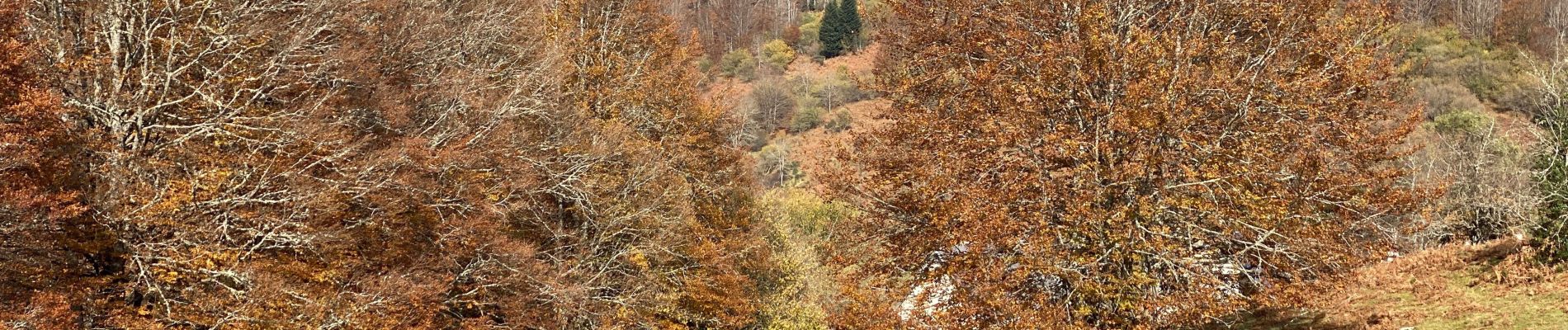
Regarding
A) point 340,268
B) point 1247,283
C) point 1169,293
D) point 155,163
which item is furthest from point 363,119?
point 1247,283

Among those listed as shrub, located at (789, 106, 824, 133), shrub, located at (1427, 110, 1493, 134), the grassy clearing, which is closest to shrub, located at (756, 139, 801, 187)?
shrub, located at (789, 106, 824, 133)

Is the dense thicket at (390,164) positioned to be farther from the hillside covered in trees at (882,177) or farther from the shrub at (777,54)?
the shrub at (777,54)

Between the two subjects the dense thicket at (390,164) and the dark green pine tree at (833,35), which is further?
the dark green pine tree at (833,35)

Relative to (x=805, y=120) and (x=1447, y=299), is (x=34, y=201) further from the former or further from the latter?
(x=805, y=120)

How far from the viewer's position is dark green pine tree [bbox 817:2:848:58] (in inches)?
4503

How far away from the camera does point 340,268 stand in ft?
57.4

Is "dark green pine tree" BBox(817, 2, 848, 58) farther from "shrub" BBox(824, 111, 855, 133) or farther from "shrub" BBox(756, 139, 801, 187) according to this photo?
"shrub" BBox(756, 139, 801, 187)

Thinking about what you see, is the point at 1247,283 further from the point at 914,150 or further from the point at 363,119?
the point at 363,119

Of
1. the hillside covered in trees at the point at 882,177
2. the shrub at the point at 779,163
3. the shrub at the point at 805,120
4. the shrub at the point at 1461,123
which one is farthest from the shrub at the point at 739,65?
the hillside covered in trees at the point at 882,177

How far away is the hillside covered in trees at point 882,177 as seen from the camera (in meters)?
13.3

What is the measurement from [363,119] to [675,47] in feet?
37.6

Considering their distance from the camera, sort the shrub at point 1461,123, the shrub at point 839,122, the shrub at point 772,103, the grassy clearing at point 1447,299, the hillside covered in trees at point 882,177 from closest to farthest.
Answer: the hillside covered in trees at point 882,177 → the grassy clearing at point 1447,299 → the shrub at point 1461,123 → the shrub at point 839,122 → the shrub at point 772,103

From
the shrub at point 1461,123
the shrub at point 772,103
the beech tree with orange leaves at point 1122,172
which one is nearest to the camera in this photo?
the beech tree with orange leaves at point 1122,172

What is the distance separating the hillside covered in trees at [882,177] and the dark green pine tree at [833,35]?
91.6 m
